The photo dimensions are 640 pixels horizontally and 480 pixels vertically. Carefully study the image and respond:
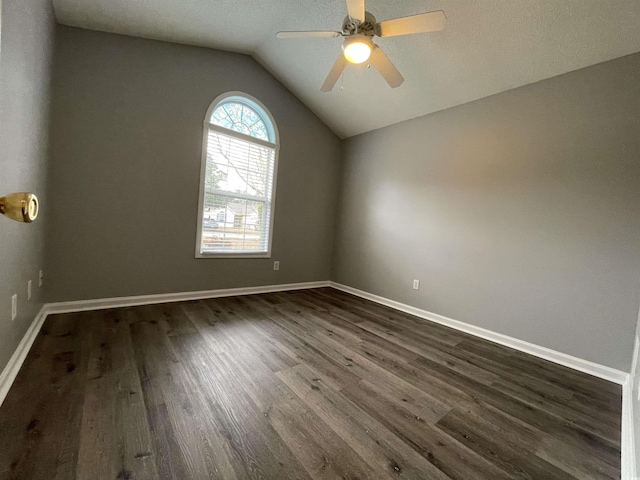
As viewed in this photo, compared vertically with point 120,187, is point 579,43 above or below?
above

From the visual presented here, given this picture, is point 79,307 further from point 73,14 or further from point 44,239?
point 73,14

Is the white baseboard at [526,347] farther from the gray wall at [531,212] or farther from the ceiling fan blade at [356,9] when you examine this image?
the ceiling fan blade at [356,9]

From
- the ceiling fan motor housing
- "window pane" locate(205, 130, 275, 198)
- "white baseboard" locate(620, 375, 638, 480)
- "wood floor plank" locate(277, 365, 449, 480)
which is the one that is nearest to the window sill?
"window pane" locate(205, 130, 275, 198)

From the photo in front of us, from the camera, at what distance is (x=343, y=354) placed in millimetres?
2029

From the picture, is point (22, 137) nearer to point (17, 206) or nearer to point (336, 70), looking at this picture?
point (17, 206)

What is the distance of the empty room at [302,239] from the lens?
1.21 metres

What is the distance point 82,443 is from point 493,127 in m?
3.79

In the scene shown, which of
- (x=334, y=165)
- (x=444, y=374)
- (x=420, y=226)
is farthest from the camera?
(x=334, y=165)

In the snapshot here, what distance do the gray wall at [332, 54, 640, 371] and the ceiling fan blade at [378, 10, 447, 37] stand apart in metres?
1.55

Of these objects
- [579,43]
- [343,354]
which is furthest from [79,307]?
[579,43]

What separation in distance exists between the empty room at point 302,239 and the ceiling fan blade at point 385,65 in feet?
0.06

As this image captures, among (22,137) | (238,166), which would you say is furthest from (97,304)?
(238,166)

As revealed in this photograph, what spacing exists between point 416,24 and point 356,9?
0.38 m

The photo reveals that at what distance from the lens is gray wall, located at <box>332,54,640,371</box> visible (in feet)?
6.62
